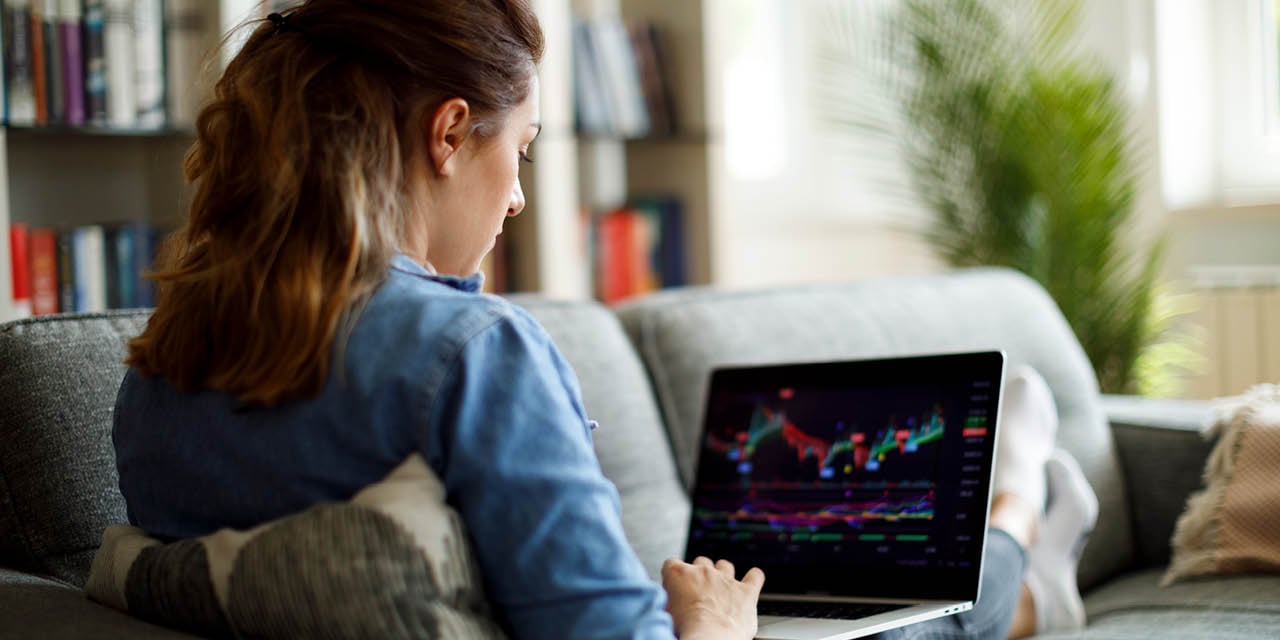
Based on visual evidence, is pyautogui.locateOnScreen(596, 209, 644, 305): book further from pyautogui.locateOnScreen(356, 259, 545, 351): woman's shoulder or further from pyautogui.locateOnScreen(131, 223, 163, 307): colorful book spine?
pyautogui.locateOnScreen(356, 259, 545, 351): woman's shoulder

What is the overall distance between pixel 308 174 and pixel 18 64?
1628mm

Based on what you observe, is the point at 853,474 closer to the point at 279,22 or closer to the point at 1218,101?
the point at 279,22

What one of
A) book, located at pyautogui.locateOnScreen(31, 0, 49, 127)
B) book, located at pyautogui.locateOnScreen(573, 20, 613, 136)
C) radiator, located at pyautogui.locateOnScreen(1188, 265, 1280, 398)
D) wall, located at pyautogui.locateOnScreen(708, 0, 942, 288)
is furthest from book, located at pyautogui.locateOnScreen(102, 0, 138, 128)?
radiator, located at pyautogui.locateOnScreen(1188, 265, 1280, 398)

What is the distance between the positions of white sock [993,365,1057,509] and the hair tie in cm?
107

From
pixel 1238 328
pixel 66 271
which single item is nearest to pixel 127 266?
pixel 66 271

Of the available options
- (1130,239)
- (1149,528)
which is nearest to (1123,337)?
(1130,239)

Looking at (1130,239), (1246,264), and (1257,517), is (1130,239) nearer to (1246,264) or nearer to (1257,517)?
(1246,264)

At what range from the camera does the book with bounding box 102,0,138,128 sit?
234cm

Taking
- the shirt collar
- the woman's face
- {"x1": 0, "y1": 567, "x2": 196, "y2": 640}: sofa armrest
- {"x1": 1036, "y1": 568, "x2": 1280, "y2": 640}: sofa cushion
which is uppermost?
the woman's face

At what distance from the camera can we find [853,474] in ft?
4.51

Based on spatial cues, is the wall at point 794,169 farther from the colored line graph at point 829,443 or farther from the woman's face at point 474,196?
the woman's face at point 474,196

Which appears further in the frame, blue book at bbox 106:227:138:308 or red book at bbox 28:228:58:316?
blue book at bbox 106:227:138:308

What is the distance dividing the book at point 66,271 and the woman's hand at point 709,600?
5.39 ft

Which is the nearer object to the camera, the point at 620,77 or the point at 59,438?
the point at 59,438
